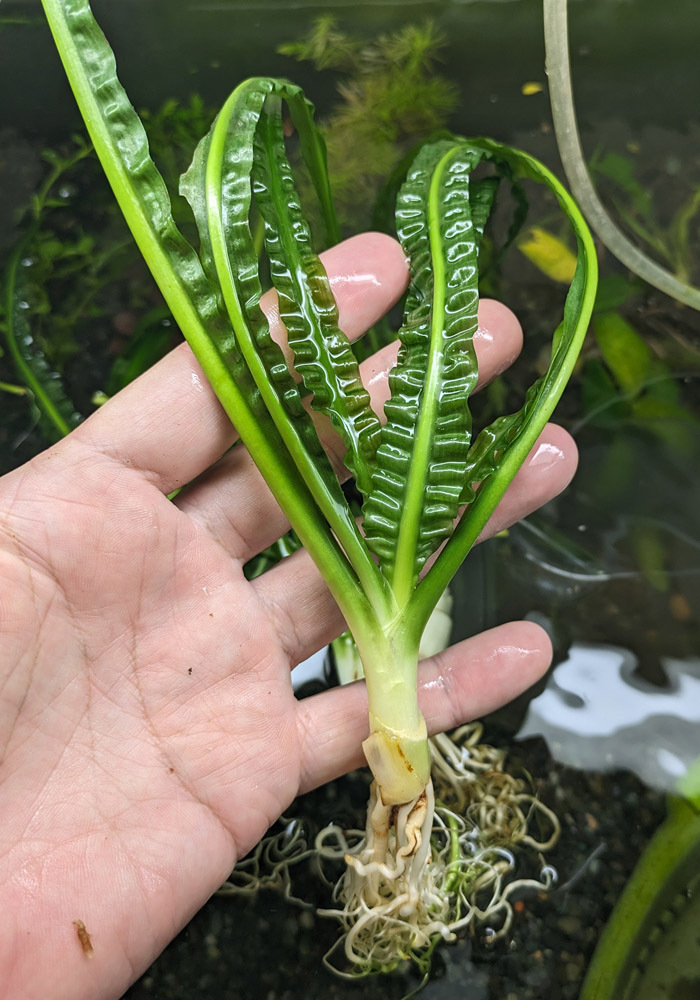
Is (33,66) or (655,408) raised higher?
(33,66)

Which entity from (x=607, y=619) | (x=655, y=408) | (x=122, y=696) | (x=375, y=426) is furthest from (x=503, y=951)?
(x=655, y=408)

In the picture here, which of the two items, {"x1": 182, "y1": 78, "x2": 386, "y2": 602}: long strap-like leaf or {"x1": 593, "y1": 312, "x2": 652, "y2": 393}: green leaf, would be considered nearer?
{"x1": 182, "y1": 78, "x2": 386, "y2": 602}: long strap-like leaf

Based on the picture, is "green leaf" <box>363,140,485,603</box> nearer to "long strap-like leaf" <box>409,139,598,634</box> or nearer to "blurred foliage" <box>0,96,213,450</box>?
"long strap-like leaf" <box>409,139,598,634</box>

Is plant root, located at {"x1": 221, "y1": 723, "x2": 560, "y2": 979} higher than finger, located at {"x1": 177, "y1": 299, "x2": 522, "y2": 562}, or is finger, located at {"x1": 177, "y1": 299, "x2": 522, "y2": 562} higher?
finger, located at {"x1": 177, "y1": 299, "x2": 522, "y2": 562}

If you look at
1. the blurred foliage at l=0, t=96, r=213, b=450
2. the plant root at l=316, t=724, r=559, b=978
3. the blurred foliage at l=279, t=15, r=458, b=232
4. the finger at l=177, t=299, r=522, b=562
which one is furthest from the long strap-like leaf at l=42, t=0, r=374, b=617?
the blurred foliage at l=279, t=15, r=458, b=232

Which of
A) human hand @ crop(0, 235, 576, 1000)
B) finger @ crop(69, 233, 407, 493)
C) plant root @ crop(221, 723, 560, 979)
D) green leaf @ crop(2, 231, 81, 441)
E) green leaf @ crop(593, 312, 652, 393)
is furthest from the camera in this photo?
green leaf @ crop(593, 312, 652, 393)

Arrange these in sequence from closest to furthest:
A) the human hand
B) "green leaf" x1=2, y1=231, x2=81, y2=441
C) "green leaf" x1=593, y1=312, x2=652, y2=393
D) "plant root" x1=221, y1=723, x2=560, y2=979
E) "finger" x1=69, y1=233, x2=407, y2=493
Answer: the human hand
"finger" x1=69, y1=233, x2=407, y2=493
"plant root" x1=221, y1=723, x2=560, y2=979
"green leaf" x1=2, y1=231, x2=81, y2=441
"green leaf" x1=593, y1=312, x2=652, y2=393

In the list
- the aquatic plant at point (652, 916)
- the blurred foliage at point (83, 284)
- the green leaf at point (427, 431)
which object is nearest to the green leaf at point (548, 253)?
the green leaf at point (427, 431)

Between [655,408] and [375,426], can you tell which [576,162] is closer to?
[655,408]

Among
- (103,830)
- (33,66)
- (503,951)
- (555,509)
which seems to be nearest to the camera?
(103,830)
